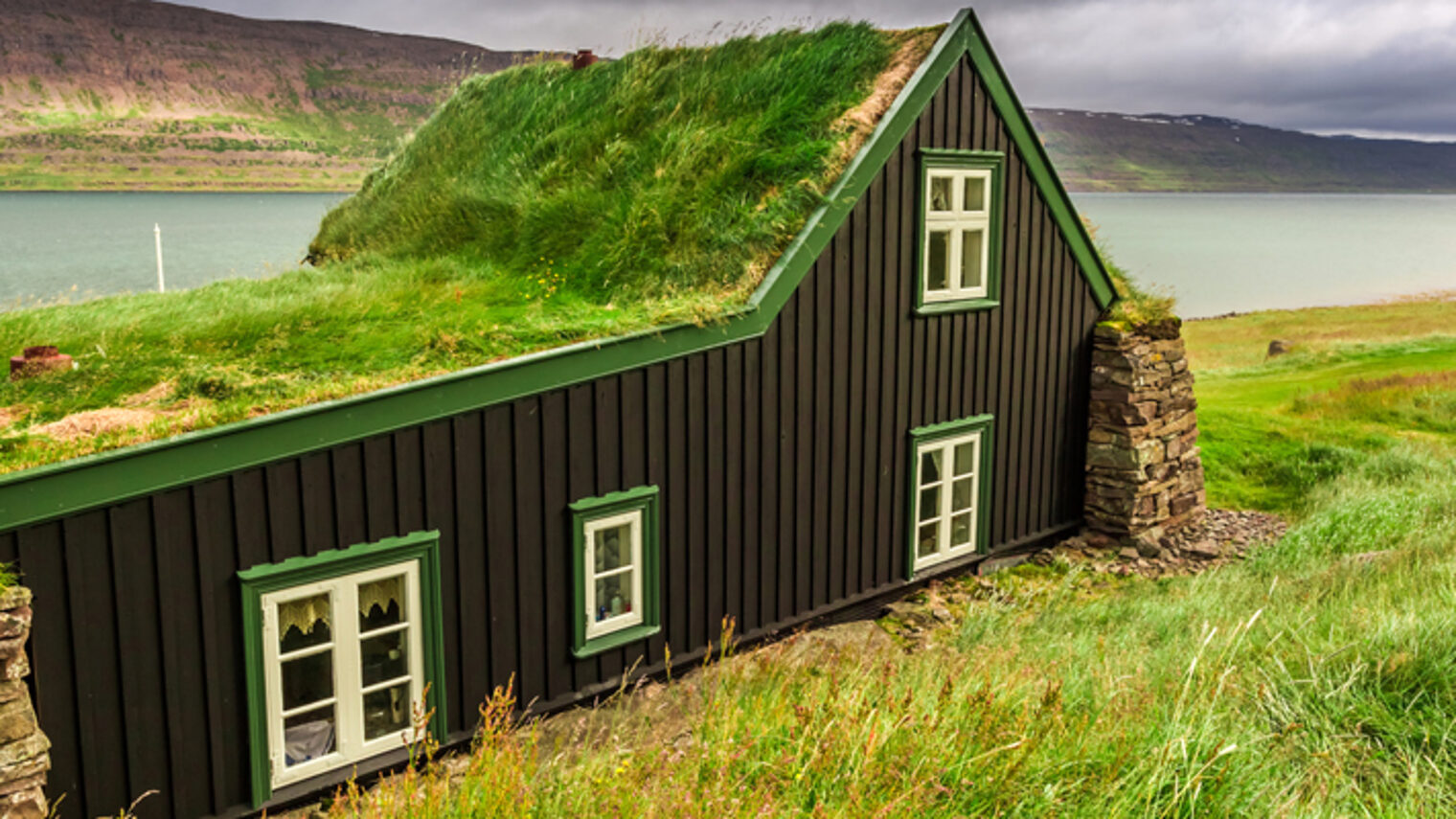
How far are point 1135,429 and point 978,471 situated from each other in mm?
2447

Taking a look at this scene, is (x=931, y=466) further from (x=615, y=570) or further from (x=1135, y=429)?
(x=615, y=570)

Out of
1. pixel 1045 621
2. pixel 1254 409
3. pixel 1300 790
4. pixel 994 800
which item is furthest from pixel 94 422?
pixel 1254 409

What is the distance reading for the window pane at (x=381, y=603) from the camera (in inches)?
273

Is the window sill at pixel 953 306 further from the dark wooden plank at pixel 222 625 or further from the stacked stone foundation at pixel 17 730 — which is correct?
the stacked stone foundation at pixel 17 730

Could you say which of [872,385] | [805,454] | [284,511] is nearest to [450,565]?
[284,511]

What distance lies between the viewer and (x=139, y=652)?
19.6 feet

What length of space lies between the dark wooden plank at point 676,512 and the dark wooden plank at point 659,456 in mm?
13

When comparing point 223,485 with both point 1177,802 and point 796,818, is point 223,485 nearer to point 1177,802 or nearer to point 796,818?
point 796,818

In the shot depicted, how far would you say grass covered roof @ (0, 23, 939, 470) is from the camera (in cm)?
733

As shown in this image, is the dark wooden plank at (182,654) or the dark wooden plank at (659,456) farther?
the dark wooden plank at (659,456)

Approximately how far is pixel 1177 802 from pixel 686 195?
788 cm

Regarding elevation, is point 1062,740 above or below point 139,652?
above

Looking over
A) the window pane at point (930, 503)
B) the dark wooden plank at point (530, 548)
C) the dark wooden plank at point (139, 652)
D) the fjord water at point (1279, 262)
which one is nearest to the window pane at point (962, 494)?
the window pane at point (930, 503)

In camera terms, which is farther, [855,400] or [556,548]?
[855,400]
